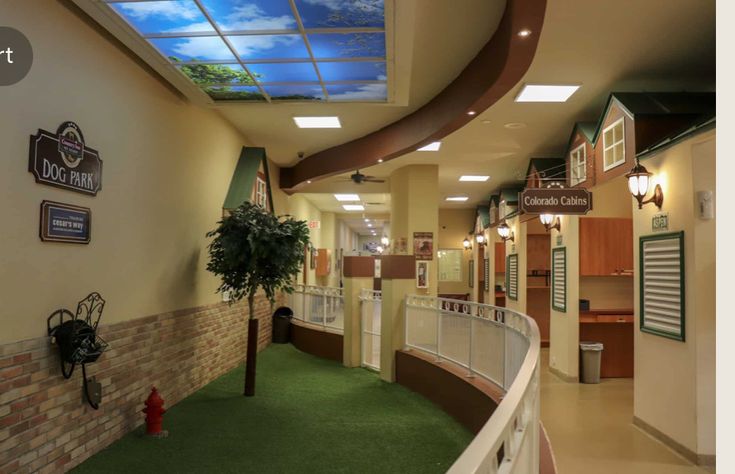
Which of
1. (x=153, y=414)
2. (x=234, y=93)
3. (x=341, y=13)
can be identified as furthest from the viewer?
(x=234, y=93)

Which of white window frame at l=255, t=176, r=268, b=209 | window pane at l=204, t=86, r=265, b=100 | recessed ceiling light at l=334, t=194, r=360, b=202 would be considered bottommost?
white window frame at l=255, t=176, r=268, b=209

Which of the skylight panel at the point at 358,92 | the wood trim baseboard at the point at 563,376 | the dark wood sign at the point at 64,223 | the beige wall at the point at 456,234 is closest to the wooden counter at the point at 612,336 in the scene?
the wood trim baseboard at the point at 563,376

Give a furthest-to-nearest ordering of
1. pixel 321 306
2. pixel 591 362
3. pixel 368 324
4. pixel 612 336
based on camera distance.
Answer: pixel 321 306
pixel 368 324
pixel 612 336
pixel 591 362

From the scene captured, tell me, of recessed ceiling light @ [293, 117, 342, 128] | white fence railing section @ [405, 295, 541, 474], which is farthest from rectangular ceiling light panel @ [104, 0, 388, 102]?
white fence railing section @ [405, 295, 541, 474]

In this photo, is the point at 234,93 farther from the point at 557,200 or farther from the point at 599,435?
the point at 599,435

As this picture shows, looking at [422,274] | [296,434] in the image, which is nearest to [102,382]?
[296,434]

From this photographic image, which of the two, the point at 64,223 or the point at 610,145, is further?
the point at 610,145

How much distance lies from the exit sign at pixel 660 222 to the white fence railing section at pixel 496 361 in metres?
1.97

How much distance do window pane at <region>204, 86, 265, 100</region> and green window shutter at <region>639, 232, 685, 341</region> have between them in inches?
198

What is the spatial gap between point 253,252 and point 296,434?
7.35 feet

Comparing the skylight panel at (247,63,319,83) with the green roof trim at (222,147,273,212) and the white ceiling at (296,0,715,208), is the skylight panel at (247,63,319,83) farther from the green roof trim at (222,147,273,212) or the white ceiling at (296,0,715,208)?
the green roof trim at (222,147,273,212)

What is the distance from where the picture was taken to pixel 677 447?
17.2 feet

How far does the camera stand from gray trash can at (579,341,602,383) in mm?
8414

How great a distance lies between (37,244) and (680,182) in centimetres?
594
